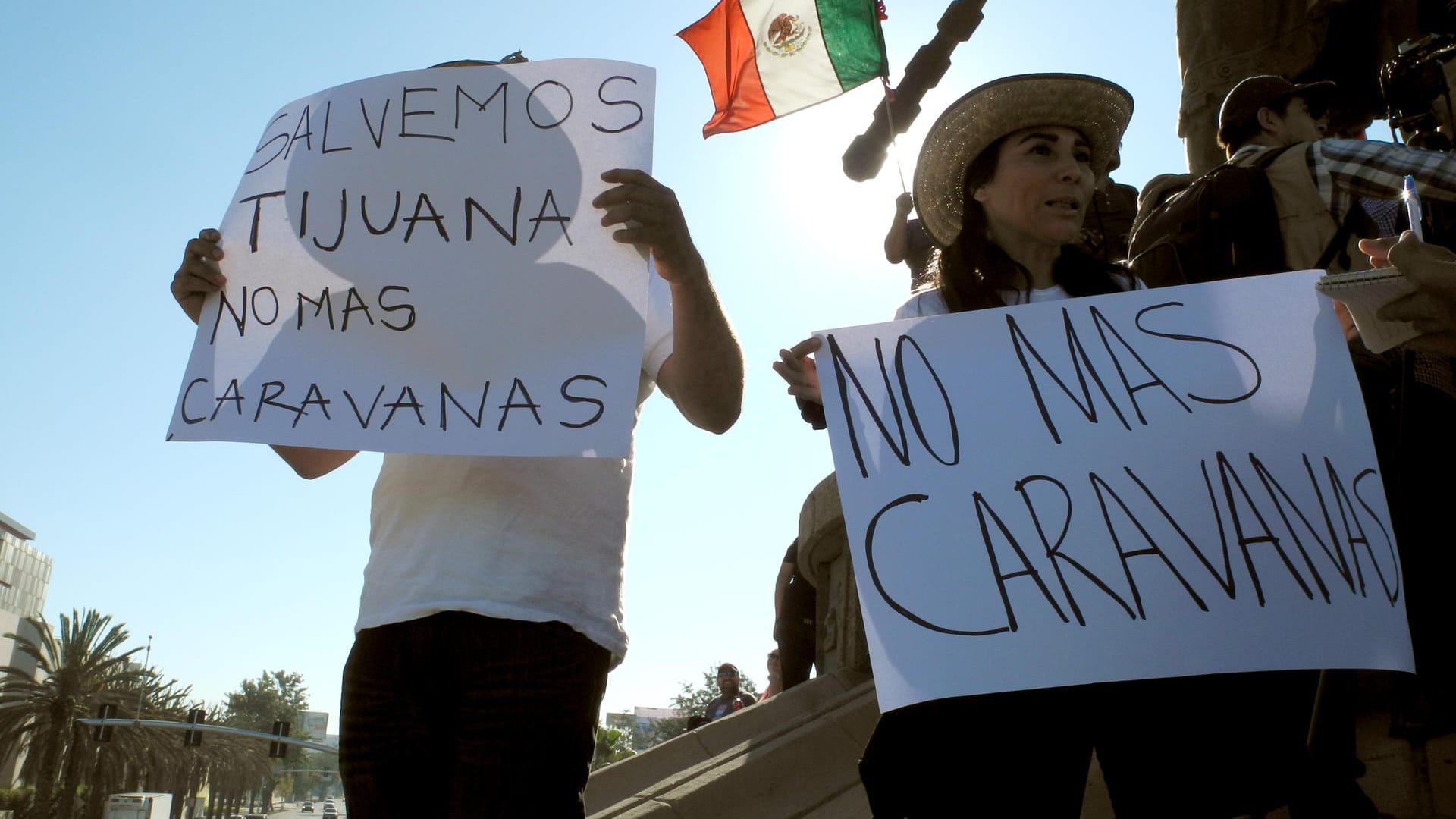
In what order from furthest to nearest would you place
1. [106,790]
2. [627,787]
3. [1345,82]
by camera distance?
[106,790] → [1345,82] → [627,787]

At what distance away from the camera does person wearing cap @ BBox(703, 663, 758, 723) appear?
904 centimetres

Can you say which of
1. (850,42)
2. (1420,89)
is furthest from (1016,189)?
(850,42)

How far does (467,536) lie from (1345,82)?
9.37 m

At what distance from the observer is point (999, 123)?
246 centimetres

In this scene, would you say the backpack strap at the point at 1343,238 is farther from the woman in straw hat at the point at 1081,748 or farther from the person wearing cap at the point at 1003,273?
the woman in straw hat at the point at 1081,748

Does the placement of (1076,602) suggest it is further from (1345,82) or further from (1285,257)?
(1345,82)

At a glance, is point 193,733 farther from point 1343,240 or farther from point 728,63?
point 1343,240

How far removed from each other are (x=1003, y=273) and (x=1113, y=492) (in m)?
0.70

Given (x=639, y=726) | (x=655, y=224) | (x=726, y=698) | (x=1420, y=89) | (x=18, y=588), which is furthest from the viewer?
(x=639, y=726)

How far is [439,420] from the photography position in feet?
6.68

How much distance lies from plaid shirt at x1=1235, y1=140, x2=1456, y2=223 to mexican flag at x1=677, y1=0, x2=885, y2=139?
4689mm

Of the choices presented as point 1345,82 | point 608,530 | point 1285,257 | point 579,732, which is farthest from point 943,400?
point 1345,82

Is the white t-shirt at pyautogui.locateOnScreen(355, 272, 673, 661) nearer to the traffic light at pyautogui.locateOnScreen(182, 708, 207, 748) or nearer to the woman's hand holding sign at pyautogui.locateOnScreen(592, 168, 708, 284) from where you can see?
the woman's hand holding sign at pyautogui.locateOnScreen(592, 168, 708, 284)

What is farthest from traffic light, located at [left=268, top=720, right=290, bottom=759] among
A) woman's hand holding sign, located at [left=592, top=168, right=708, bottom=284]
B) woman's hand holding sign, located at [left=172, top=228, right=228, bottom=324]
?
woman's hand holding sign, located at [left=592, top=168, right=708, bottom=284]
